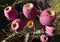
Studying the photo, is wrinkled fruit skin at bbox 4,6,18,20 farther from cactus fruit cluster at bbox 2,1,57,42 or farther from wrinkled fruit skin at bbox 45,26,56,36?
wrinkled fruit skin at bbox 45,26,56,36

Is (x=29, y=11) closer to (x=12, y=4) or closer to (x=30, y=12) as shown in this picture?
(x=30, y=12)

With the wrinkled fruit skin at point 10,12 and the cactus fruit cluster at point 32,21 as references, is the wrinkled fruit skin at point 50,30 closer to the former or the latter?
the cactus fruit cluster at point 32,21

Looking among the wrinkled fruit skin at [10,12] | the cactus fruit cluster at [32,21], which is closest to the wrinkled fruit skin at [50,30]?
the cactus fruit cluster at [32,21]

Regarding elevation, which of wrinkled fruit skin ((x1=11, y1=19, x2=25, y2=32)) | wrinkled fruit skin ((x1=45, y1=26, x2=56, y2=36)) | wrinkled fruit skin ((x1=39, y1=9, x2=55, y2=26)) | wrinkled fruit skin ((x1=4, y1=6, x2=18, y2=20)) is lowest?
wrinkled fruit skin ((x1=45, y1=26, x2=56, y2=36))

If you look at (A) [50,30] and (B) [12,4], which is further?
(B) [12,4]

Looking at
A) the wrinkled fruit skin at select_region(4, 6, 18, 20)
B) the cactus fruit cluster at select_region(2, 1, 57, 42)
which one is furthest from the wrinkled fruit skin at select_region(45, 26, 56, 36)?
the wrinkled fruit skin at select_region(4, 6, 18, 20)

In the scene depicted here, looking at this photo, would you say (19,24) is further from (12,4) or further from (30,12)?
(12,4)

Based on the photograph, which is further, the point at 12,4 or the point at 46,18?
the point at 12,4

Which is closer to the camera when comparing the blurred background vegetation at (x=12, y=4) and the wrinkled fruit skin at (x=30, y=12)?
the wrinkled fruit skin at (x=30, y=12)

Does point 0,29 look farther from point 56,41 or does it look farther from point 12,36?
point 56,41

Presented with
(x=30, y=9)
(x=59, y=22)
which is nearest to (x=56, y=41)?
(x=59, y=22)

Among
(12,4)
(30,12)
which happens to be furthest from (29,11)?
(12,4)
